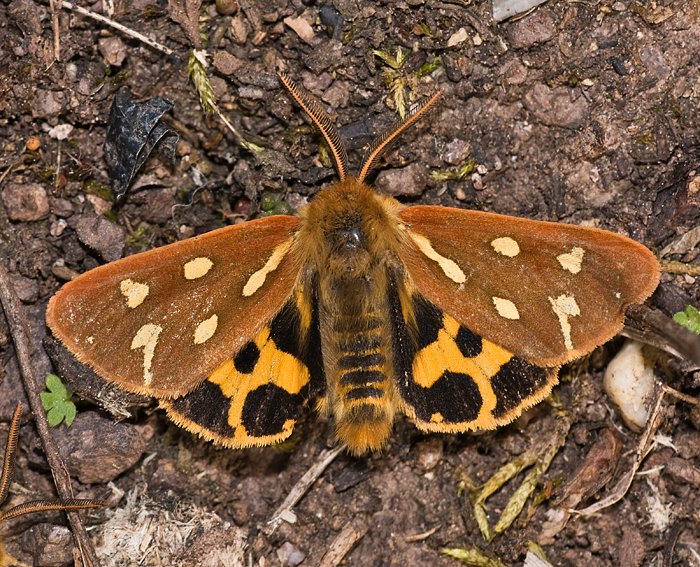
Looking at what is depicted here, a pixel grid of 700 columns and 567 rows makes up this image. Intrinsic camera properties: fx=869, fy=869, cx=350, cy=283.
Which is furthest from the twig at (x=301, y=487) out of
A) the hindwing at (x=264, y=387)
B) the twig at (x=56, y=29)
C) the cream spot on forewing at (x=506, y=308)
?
the twig at (x=56, y=29)

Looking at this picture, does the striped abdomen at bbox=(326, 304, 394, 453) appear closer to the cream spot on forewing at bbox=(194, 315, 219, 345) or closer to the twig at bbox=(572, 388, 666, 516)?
the cream spot on forewing at bbox=(194, 315, 219, 345)

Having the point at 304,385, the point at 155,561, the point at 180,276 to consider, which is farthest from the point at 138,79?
the point at 155,561

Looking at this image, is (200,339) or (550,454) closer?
(200,339)

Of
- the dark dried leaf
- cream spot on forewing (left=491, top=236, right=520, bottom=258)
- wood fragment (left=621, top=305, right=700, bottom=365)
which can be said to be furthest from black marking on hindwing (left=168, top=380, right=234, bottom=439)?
wood fragment (left=621, top=305, right=700, bottom=365)

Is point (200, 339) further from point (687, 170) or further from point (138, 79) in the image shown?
point (687, 170)

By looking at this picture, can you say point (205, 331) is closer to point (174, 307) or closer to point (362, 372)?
point (174, 307)

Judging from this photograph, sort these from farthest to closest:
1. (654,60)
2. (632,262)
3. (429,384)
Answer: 1. (654,60)
2. (429,384)
3. (632,262)

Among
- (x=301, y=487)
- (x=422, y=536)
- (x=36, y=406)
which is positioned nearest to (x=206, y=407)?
(x=301, y=487)
